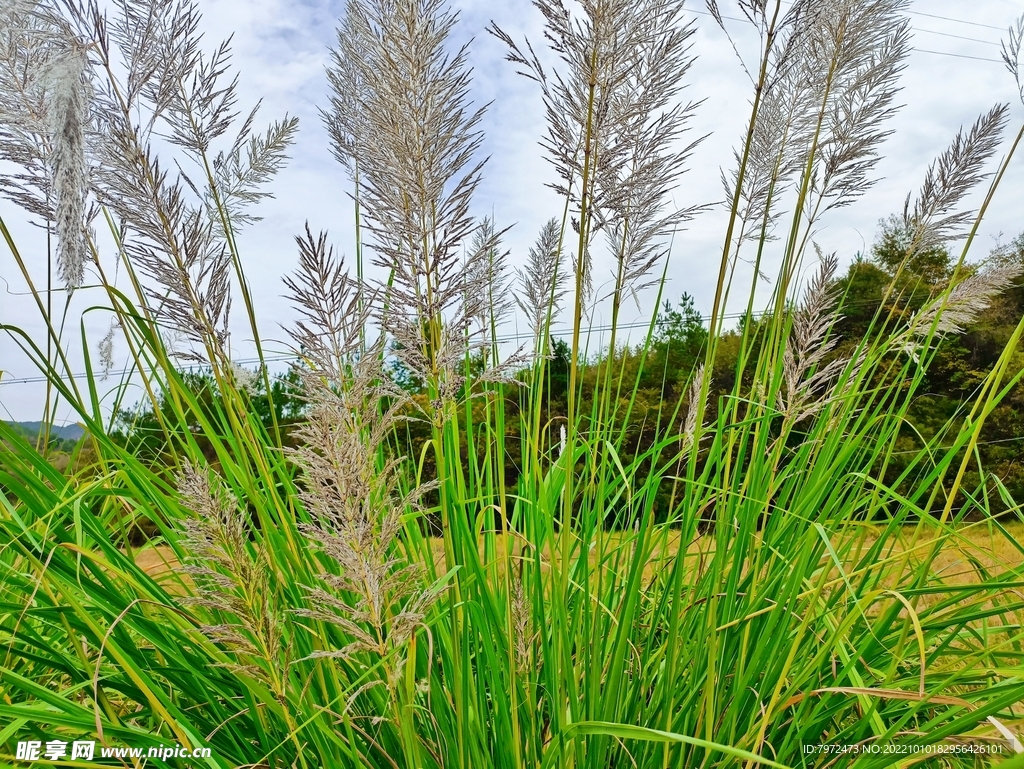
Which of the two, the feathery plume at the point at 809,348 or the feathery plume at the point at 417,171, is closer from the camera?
→ the feathery plume at the point at 417,171

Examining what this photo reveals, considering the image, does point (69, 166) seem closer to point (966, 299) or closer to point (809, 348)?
point (809, 348)

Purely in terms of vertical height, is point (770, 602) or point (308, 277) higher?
point (308, 277)

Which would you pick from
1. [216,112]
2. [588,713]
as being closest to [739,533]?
[588,713]

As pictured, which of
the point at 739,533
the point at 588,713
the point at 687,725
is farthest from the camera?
the point at 739,533

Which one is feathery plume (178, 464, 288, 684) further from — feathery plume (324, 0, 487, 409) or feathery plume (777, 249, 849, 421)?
feathery plume (777, 249, 849, 421)

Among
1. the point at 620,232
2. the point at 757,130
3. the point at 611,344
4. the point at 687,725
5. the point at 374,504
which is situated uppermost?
A: the point at 757,130

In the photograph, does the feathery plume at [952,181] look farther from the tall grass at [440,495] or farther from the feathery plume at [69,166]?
the feathery plume at [69,166]

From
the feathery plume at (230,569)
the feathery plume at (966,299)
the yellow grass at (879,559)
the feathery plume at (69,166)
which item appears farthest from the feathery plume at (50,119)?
the feathery plume at (966,299)

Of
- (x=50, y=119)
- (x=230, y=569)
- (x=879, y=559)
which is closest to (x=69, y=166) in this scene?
(x=50, y=119)

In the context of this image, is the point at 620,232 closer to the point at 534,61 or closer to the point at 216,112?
the point at 534,61

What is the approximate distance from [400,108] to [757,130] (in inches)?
53.9

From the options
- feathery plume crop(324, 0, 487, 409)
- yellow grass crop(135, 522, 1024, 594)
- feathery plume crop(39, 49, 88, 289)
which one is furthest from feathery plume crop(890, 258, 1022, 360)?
feathery plume crop(39, 49, 88, 289)

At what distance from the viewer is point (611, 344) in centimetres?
150

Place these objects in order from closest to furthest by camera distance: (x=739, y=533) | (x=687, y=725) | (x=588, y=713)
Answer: (x=588, y=713) < (x=687, y=725) < (x=739, y=533)
